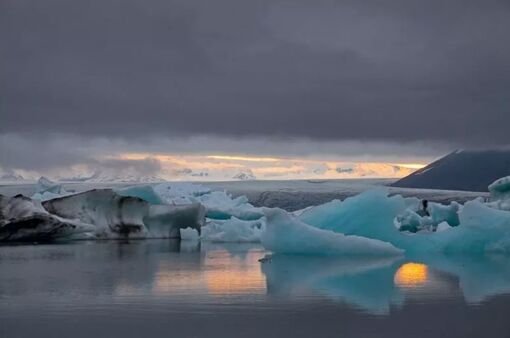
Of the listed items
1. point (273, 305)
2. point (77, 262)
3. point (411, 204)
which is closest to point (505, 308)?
point (273, 305)

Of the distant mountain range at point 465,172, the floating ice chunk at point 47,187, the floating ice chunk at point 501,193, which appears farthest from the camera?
the distant mountain range at point 465,172

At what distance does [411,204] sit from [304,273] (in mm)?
12418

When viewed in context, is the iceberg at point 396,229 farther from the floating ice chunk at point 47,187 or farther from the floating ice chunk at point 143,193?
the floating ice chunk at point 47,187

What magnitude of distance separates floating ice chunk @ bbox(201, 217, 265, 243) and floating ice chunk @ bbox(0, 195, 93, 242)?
3070 millimetres

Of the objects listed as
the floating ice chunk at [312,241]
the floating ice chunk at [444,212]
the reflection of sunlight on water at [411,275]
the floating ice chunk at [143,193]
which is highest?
the floating ice chunk at [143,193]

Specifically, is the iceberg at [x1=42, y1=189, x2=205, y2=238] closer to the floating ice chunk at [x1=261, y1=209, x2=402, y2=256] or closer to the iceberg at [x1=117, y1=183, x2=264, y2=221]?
the iceberg at [x1=117, y1=183, x2=264, y2=221]

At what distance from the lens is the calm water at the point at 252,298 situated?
509 cm

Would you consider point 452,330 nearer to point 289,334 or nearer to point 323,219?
point 289,334

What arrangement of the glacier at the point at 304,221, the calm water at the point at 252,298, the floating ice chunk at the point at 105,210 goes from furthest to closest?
the floating ice chunk at the point at 105,210 < the glacier at the point at 304,221 < the calm water at the point at 252,298

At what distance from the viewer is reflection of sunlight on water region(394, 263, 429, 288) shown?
796 centimetres

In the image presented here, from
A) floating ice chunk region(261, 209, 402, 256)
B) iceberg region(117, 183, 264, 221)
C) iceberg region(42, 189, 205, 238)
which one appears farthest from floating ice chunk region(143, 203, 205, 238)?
floating ice chunk region(261, 209, 402, 256)

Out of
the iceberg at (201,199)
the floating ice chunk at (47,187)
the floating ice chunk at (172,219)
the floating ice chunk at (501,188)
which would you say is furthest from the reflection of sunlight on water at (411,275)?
the floating ice chunk at (47,187)

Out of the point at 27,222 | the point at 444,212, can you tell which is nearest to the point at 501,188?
the point at 444,212

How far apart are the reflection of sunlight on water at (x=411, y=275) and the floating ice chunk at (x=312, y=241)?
1.37 metres
